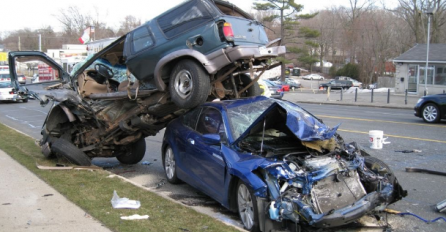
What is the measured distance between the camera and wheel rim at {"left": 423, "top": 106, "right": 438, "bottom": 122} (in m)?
14.6

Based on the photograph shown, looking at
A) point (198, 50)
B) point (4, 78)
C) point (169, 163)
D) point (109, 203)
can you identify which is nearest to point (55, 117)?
point (169, 163)

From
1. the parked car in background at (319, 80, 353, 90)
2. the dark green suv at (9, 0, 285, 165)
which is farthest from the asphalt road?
the parked car in background at (319, 80, 353, 90)

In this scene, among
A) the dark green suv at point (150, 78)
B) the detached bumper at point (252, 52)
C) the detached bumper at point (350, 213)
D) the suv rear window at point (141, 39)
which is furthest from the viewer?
the suv rear window at point (141, 39)

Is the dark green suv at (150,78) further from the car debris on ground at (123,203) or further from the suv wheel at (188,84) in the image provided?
the car debris on ground at (123,203)

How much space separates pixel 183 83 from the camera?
6973 mm

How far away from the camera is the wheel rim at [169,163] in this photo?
7355 millimetres

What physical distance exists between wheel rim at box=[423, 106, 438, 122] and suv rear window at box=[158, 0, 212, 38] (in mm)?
10850

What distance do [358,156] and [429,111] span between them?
1071 centimetres

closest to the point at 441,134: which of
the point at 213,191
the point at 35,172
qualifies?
the point at 213,191

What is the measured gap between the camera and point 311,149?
550 cm

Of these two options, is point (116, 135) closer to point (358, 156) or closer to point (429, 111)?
point (358, 156)

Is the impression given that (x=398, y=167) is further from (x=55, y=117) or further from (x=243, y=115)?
(x=55, y=117)

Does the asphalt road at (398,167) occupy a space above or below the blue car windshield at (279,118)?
below

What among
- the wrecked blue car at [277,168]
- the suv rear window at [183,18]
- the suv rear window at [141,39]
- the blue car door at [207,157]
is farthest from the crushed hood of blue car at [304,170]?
the suv rear window at [141,39]
